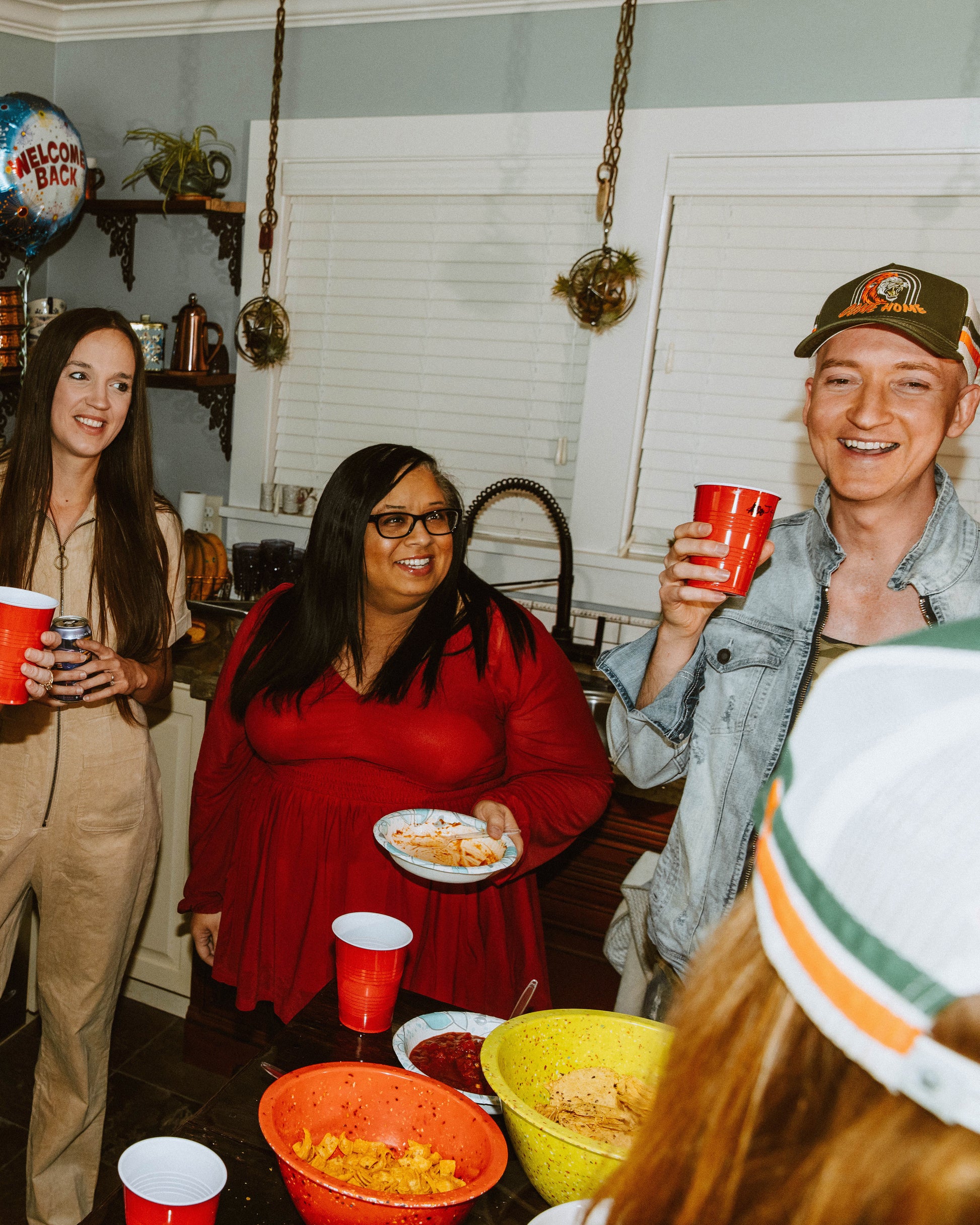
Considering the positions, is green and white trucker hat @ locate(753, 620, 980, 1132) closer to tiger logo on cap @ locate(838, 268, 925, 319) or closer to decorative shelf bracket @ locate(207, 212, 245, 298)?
tiger logo on cap @ locate(838, 268, 925, 319)

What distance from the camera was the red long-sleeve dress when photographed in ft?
6.35

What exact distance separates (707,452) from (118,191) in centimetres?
255

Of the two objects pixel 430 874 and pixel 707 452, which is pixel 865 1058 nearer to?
pixel 430 874

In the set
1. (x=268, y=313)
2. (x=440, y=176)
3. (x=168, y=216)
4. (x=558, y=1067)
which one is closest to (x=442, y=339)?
(x=440, y=176)

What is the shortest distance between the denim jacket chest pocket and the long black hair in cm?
57

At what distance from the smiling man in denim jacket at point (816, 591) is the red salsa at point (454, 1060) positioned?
422 millimetres

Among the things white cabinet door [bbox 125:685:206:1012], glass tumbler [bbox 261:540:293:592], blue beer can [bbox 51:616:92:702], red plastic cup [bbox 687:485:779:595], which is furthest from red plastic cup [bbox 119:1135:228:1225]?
glass tumbler [bbox 261:540:293:592]

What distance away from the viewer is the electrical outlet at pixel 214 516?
390 centimetres

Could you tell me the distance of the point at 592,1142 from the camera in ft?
3.07

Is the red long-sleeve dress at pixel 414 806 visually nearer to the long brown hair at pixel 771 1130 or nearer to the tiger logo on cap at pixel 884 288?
the tiger logo on cap at pixel 884 288

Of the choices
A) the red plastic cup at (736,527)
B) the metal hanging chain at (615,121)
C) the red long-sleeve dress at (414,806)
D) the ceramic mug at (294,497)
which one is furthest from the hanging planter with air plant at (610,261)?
the red plastic cup at (736,527)

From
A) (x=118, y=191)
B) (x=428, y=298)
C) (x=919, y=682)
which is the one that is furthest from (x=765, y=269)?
(x=919, y=682)

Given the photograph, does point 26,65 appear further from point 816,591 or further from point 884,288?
point 816,591

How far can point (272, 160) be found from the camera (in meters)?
3.59
